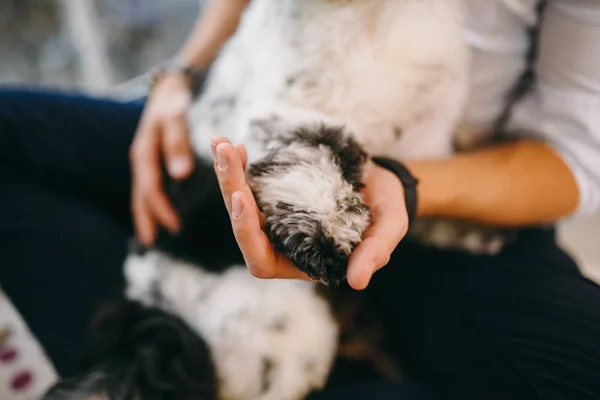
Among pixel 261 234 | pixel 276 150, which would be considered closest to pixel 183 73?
pixel 276 150

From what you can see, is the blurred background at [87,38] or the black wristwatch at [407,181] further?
the blurred background at [87,38]

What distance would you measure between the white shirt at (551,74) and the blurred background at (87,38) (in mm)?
1751

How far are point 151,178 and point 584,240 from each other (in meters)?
1.29

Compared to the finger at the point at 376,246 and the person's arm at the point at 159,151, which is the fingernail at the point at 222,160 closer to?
the finger at the point at 376,246

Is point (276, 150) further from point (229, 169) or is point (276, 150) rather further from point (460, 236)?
point (460, 236)

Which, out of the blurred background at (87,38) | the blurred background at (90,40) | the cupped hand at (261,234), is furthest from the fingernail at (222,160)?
the blurred background at (87,38)

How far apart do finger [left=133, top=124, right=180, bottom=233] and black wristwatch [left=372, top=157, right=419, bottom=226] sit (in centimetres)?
36

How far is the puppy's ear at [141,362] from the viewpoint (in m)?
0.60

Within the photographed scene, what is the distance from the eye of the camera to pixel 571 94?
0.69 metres

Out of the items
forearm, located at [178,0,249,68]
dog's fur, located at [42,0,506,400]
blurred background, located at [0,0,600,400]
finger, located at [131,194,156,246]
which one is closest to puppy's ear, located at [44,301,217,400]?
dog's fur, located at [42,0,506,400]

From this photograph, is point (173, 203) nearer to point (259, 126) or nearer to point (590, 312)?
point (259, 126)

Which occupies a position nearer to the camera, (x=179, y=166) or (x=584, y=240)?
(x=179, y=166)

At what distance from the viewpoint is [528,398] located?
550 millimetres

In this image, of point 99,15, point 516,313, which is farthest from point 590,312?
point 99,15
